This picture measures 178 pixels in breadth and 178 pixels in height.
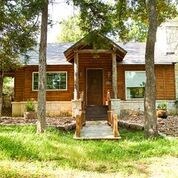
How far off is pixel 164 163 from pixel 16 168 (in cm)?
368

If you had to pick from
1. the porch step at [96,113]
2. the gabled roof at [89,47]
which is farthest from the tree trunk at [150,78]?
the porch step at [96,113]

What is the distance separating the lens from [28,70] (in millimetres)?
24797

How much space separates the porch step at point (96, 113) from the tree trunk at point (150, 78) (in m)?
6.74

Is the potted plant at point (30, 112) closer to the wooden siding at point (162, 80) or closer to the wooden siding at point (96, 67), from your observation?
the wooden siding at point (96, 67)

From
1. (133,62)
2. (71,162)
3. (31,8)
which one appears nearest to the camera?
(71,162)

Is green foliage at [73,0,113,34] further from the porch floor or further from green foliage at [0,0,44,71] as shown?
the porch floor

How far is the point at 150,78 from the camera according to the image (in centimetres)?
1378

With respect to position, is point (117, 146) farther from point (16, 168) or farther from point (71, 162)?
point (16, 168)

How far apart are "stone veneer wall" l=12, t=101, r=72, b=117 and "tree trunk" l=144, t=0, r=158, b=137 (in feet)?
34.5

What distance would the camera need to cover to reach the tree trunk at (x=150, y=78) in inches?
536

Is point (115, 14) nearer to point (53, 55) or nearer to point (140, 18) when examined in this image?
point (140, 18)

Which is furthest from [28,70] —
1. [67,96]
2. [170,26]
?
[170,26]

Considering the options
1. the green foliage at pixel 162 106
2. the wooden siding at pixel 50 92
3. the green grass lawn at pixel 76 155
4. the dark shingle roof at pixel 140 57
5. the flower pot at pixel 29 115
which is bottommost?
the green grass lawn at pixel 76 155

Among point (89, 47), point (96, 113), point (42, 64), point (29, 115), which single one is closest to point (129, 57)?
point (89, 47)
